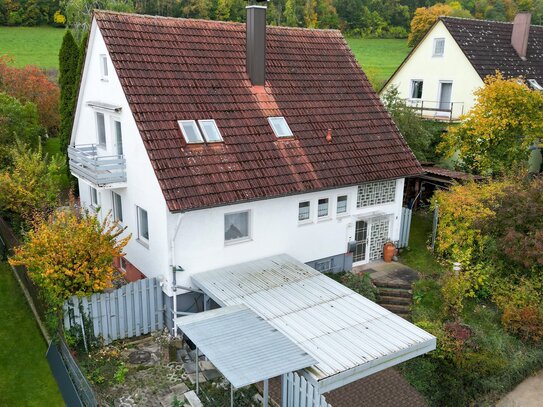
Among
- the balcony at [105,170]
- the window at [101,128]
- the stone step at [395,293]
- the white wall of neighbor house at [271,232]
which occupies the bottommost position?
the stone step at [395,293]

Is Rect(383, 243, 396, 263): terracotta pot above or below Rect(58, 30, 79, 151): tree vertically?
below

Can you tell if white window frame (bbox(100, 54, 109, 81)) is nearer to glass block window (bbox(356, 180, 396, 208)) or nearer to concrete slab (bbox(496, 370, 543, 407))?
glass block window (bbox(356, 180, 396, 208))

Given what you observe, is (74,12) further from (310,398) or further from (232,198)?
(310,398)

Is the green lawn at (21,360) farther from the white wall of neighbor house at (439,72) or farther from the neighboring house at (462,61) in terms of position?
the white wall of neighbor house at (439,72)

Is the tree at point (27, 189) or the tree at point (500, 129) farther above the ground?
the tree at point (500, 129)

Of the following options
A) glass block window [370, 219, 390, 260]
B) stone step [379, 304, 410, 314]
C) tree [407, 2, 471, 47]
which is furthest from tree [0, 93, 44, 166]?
tree [407, 2, 471, 47]

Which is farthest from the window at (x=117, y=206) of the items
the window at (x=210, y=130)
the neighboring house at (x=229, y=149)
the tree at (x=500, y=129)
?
the tree at (x=500, y=129)

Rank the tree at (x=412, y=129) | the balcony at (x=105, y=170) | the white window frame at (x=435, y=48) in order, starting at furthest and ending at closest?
the white window frame at (x=435, y=48) → the tree at (x=412, y=129) → the balcony at (x=105, y=170)
